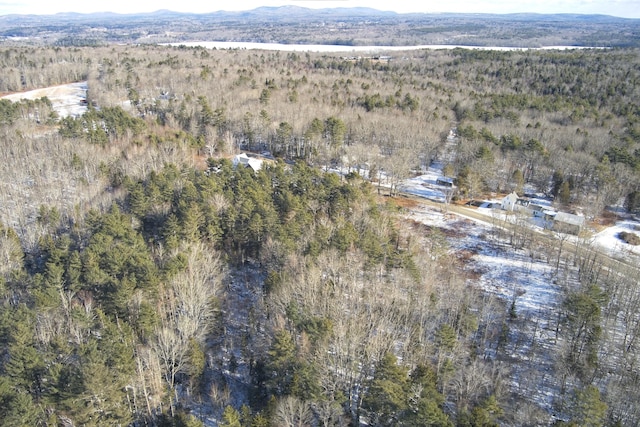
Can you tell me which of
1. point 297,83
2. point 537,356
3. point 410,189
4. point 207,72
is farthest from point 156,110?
point 537,356

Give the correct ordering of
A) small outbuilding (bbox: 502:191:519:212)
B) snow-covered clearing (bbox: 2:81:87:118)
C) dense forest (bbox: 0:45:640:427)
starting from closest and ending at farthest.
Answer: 1. dense forest (bbox: 0:45:640:427)
2. small outbuilding (bbox: 502:191:519:212)
3. snow-covered clearing (bbox: 2:81:87:118)

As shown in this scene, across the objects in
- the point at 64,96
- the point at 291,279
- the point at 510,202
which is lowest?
the point at 510,202

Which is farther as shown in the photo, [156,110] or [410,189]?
[156,110]

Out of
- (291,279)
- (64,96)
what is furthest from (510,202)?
(64,96)

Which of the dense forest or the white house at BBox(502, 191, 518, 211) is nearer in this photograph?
the dense forest

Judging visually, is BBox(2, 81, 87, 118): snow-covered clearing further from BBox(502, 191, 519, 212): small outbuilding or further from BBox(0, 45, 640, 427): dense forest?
BBox(502, 191, 519, 212): small outbuilding

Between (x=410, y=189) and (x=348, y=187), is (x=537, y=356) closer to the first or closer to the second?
(x=348, y=187)

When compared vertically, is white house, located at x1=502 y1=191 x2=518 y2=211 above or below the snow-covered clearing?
below

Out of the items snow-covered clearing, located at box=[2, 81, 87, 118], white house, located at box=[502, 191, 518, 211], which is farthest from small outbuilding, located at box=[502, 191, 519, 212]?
snow-covered clearing, located at box=[2, 81, 87, 118]

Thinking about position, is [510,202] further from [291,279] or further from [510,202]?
[291,279]
